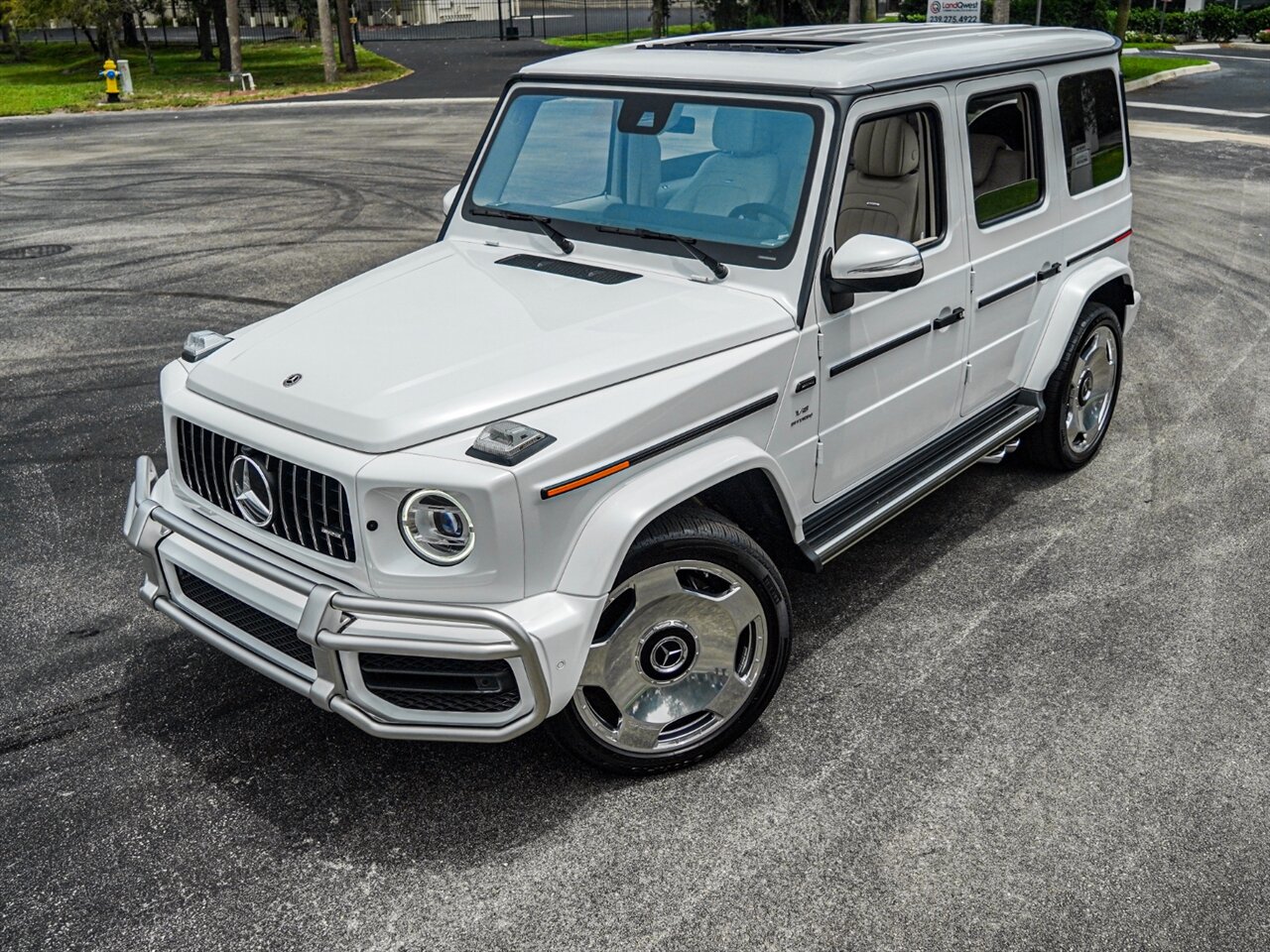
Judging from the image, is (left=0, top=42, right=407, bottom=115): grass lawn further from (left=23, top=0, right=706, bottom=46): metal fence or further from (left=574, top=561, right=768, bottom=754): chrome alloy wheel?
(left=574, top=561, right=768, bottom=754): chrome alloy wheel

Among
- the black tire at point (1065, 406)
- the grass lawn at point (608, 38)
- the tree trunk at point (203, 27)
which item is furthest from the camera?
the grass lawn at point (608, 38)

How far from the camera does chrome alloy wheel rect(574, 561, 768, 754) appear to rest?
3615mm

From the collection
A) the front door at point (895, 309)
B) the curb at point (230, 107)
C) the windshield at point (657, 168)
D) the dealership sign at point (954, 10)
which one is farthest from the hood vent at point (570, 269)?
the curb at point (230, 107)

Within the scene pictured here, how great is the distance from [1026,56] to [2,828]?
503 centimetres

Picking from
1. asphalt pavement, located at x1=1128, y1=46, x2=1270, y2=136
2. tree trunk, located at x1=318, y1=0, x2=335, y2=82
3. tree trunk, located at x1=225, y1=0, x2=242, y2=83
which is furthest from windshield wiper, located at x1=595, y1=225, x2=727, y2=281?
tree trunk, located at x1=225, y1=0, x2=242, y2=83

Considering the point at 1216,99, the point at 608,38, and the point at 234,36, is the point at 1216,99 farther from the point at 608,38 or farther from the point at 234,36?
the point at 608,38

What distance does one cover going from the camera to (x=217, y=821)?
3.70m

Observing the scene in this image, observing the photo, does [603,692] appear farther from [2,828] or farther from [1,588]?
[1,588]

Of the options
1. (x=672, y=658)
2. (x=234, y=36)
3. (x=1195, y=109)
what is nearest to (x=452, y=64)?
(x=234, y=36)

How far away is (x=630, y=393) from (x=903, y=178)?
1.81 meters

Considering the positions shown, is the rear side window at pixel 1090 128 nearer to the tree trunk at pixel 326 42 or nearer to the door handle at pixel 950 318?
the door handle at pixel 950 318

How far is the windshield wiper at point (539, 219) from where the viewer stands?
4.58 metres

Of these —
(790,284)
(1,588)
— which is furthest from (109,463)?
(790,284)

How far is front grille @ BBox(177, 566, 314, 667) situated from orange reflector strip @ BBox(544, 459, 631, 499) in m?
0.86
